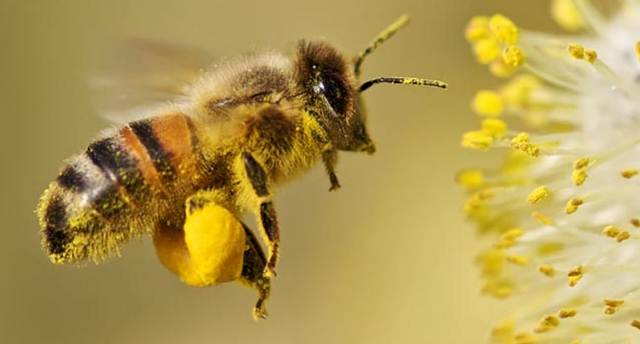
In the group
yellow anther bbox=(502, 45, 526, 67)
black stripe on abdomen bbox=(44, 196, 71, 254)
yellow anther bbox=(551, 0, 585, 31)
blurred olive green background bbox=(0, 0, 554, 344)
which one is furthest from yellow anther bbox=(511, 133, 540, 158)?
blurred olive green background bbox=(0, 0, 554, 344)

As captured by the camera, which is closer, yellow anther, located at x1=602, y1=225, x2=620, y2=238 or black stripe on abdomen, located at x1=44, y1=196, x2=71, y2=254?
black stripe on abdomen, located at x1=44, y1=196, x2=71, y2=254

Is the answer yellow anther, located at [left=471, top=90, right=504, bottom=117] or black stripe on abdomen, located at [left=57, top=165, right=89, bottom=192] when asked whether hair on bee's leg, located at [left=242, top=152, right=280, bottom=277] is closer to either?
black stripe on abdomen, located at [left=57, top=165, right=89, bottom=192]

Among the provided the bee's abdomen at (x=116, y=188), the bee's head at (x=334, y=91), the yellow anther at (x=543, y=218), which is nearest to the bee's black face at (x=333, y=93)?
the bee's head at (x=334, y=91)

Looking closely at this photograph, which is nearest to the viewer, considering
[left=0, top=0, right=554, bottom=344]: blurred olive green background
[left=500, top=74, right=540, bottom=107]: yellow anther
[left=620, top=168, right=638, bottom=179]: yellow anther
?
[left=620, top=168, right=638, bottom=179]: yellow anther

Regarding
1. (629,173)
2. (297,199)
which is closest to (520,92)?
(629,173)

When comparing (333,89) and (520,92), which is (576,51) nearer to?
(520,92)

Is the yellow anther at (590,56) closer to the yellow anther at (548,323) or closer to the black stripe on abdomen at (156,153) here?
the yellow anther at (548,323)

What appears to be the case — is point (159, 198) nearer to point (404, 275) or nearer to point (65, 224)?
point (65, 224)
